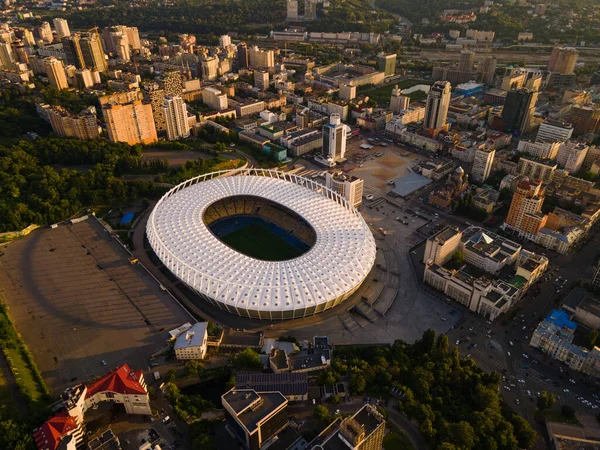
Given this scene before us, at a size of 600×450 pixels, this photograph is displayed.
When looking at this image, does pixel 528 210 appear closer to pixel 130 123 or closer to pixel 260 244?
pixel 260 244

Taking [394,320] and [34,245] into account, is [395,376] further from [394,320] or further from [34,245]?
[34,245]

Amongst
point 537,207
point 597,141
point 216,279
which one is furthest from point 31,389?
point 597,141

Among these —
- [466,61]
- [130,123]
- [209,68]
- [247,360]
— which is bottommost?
[247,360]

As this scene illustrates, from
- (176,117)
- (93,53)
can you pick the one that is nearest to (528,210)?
(176,117)

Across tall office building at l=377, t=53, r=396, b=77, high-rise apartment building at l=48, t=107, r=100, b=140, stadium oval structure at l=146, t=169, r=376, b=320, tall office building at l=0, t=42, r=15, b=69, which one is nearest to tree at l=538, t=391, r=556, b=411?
stadium oval structure at l=146, t=169, r=376, b=320

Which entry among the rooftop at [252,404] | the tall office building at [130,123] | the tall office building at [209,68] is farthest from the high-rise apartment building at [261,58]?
the rooftop at [252,404]

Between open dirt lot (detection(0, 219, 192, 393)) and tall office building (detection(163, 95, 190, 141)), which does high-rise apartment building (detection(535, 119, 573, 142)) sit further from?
open dirt lot (detection(0, 219, 192, 393))
